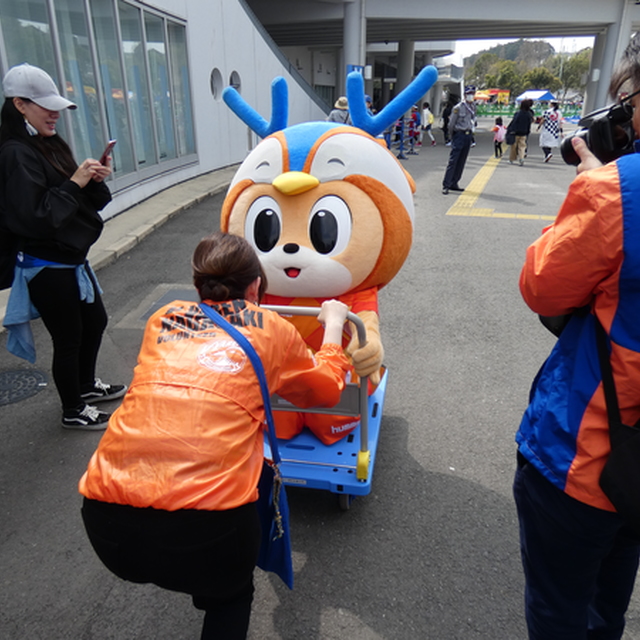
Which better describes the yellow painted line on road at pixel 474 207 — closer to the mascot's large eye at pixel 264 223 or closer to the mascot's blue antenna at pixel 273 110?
the mascot's blue antenna at pixel 273 110

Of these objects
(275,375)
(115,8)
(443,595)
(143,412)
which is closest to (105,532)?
(143,412)

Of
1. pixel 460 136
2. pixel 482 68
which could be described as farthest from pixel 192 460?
pixel 482 68

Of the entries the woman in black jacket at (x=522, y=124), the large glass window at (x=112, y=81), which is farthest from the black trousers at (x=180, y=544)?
the woman in black jacket at (x=522, y=124)

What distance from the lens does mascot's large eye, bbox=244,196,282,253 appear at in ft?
9.14

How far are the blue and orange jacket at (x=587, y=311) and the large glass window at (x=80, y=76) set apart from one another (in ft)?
25.1

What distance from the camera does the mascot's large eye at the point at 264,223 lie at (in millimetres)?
2785

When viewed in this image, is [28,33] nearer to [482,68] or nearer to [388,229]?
[388,229]

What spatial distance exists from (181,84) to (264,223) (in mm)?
9570

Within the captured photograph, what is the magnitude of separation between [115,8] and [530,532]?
9.43 meters

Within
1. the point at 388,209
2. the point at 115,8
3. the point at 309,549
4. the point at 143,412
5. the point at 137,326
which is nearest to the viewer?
the point at 143,412

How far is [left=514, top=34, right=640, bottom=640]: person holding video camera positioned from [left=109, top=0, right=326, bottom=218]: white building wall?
26.5ft

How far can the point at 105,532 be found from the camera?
1.53 metres

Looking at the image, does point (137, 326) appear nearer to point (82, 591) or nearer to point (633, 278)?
point (82, 591)

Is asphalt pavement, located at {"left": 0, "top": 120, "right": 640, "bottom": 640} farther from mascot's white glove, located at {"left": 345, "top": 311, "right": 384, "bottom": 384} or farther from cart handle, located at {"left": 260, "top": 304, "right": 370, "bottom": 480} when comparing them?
mascot's white glove, located at {"left": 345, "top": 311, "right": 384, "bottom": 384}
